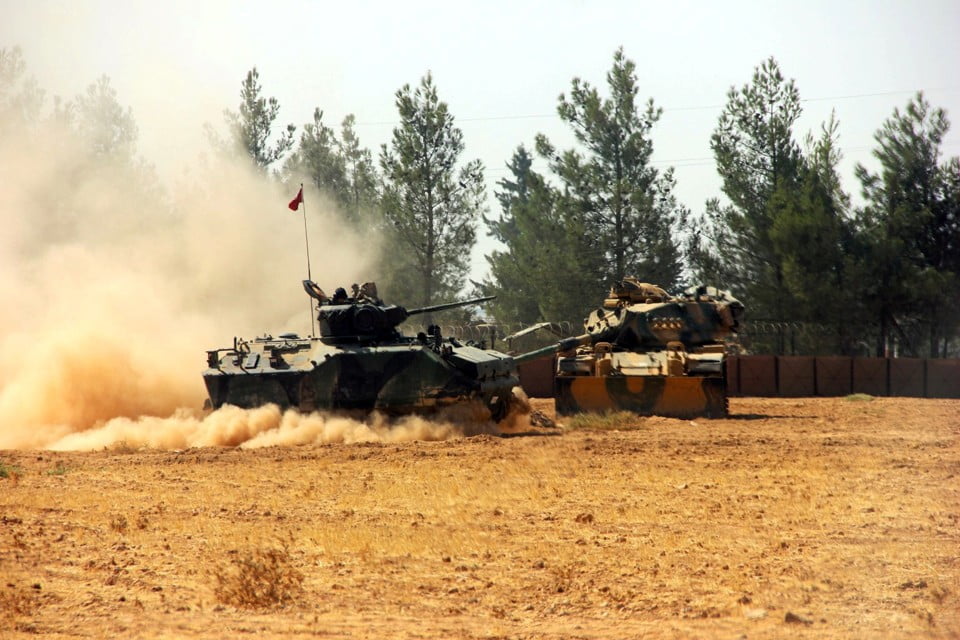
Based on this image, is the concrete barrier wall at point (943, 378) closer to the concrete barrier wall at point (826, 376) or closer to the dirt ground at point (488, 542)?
the concrete barrier wall at point (826, 376)

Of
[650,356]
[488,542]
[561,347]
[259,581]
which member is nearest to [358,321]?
[561,347]

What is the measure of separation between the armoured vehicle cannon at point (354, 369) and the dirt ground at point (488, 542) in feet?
5.37

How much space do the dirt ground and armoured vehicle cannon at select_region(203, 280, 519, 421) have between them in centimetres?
164

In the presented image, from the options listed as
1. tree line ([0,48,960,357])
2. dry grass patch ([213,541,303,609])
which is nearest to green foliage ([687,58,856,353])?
tree line ([0,48,960,357])

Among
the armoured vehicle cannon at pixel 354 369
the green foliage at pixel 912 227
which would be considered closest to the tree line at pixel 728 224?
the green foliage at pixel 912 227

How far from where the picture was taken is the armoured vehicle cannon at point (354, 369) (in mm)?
18984

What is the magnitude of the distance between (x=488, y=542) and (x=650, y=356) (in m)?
13.4

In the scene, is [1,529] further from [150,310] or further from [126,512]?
[150,310]

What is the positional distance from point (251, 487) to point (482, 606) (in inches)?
249

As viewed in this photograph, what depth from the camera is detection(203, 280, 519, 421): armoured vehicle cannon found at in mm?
18984

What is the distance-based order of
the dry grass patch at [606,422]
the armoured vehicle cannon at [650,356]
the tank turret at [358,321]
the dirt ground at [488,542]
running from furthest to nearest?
the armoured vehicle cannon at [650,356], the dry grass patch at [606,422], the tank turret at [358,321], the dirt ground at [488,542]

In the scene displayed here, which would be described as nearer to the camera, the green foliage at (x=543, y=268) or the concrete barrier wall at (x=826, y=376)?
the concrete barrier wall at (x=826, y=376)

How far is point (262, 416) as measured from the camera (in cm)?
1886

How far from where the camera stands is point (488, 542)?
10359mm
